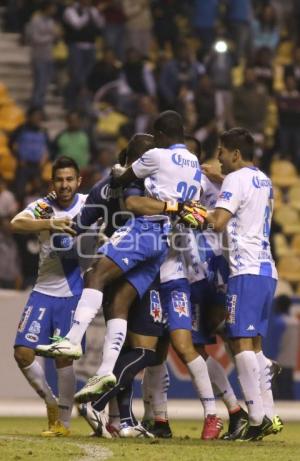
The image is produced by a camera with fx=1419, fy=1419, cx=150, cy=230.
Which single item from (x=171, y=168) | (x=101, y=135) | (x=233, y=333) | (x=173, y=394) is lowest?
(x=173, y=394)

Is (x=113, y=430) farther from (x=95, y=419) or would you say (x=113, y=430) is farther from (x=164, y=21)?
(x=164, y=21)

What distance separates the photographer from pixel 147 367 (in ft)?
37.0

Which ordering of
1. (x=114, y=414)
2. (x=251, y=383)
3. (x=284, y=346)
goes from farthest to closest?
(x=284, y=346) < (x=114, y=414) < (x=251, y=383)

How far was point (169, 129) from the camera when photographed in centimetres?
1072

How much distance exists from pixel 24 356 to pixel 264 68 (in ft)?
47.5

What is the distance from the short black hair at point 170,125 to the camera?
35.1ft

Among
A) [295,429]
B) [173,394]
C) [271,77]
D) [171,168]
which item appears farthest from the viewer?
[271,77]

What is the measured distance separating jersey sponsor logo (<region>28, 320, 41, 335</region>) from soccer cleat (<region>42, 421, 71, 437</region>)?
2.41 feet

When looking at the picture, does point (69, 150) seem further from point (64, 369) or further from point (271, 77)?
point (64, 369)

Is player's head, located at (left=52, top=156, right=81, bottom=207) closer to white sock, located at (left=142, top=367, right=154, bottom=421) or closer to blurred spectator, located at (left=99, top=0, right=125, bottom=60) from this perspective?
white sock, located at (left=142, top=367, right=154, bottom=421)

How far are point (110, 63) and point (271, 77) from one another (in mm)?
3449

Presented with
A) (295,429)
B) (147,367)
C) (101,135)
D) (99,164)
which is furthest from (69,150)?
(147,367)

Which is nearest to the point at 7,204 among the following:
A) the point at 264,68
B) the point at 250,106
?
the point at 250,106

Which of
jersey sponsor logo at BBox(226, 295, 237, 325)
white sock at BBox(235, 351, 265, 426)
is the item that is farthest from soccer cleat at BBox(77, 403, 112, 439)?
jersey sponsor logo at BBox(226, 295, 237, 325)
